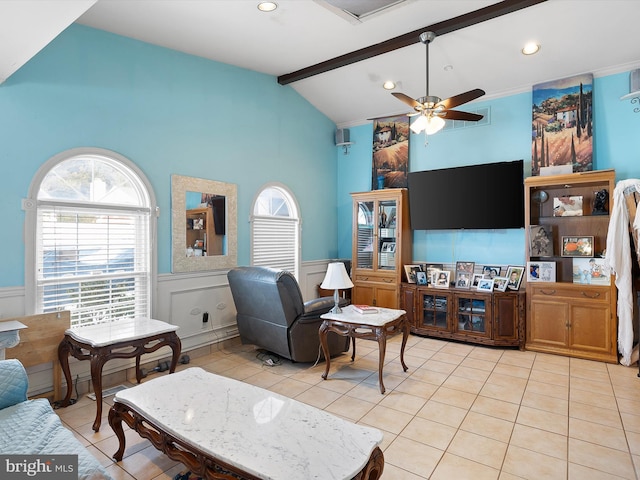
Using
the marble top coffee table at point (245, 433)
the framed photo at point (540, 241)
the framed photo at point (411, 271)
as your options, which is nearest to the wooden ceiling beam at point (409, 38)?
the framed photo at point (540, 241)

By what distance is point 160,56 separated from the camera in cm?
396

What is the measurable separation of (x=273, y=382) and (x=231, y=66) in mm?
3803

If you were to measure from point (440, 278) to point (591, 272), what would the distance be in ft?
5.71

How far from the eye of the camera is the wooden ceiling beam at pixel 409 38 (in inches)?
138

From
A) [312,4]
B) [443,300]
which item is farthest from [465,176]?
[312,4]

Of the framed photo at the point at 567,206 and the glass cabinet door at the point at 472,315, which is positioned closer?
the framed photo at the point at 567,206

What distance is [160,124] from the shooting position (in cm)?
397

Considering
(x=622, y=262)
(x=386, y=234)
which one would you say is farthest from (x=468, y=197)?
(x=622, y=262)

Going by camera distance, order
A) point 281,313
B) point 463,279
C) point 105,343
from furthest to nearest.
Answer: point 463,279, point 281,313, point 105,343

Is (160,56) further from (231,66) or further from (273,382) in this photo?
(273,382)

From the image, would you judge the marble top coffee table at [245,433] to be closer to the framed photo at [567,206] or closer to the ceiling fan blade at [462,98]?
the ceiling fan blade at [462,98]

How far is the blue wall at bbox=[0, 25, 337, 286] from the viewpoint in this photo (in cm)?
302

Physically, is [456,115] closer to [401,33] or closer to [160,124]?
[401,33]

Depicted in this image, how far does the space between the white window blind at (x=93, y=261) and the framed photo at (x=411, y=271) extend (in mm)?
3438
